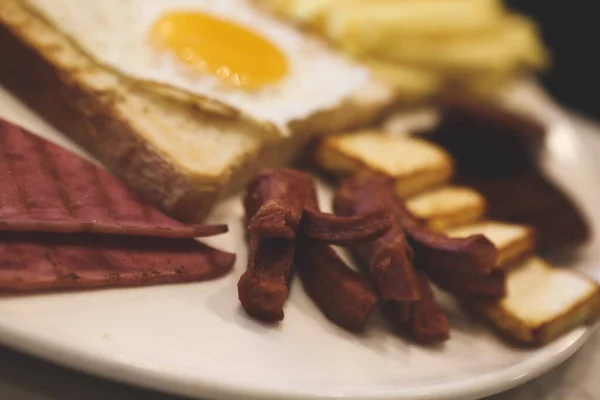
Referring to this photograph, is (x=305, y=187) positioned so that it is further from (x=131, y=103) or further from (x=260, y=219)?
(x=131, y=103)

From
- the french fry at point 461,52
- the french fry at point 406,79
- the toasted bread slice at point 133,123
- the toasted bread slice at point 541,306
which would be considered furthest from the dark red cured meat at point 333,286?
the french fry at point 461,52

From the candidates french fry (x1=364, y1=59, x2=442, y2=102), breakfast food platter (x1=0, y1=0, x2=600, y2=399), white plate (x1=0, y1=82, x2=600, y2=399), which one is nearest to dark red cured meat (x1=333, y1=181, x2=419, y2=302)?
breakfast food platter (x1=0, y1=0, x2=600, y2=399)

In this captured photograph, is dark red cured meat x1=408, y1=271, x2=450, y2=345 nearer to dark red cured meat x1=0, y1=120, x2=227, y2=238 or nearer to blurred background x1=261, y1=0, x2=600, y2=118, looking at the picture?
dark red cured meat x1=0, y1=120, x2=227, y2=238

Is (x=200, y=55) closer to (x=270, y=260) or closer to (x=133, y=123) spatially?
(x=133, y=123)

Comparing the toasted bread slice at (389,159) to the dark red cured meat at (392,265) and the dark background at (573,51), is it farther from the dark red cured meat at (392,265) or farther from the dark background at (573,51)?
the dark background at (573,51)

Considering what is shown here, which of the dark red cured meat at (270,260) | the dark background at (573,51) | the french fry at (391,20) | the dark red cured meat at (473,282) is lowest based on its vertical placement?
the dark background at (573,51)

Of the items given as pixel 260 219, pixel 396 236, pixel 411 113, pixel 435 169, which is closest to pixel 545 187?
pixel 435 169

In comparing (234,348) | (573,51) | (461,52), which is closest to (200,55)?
(234,348)
